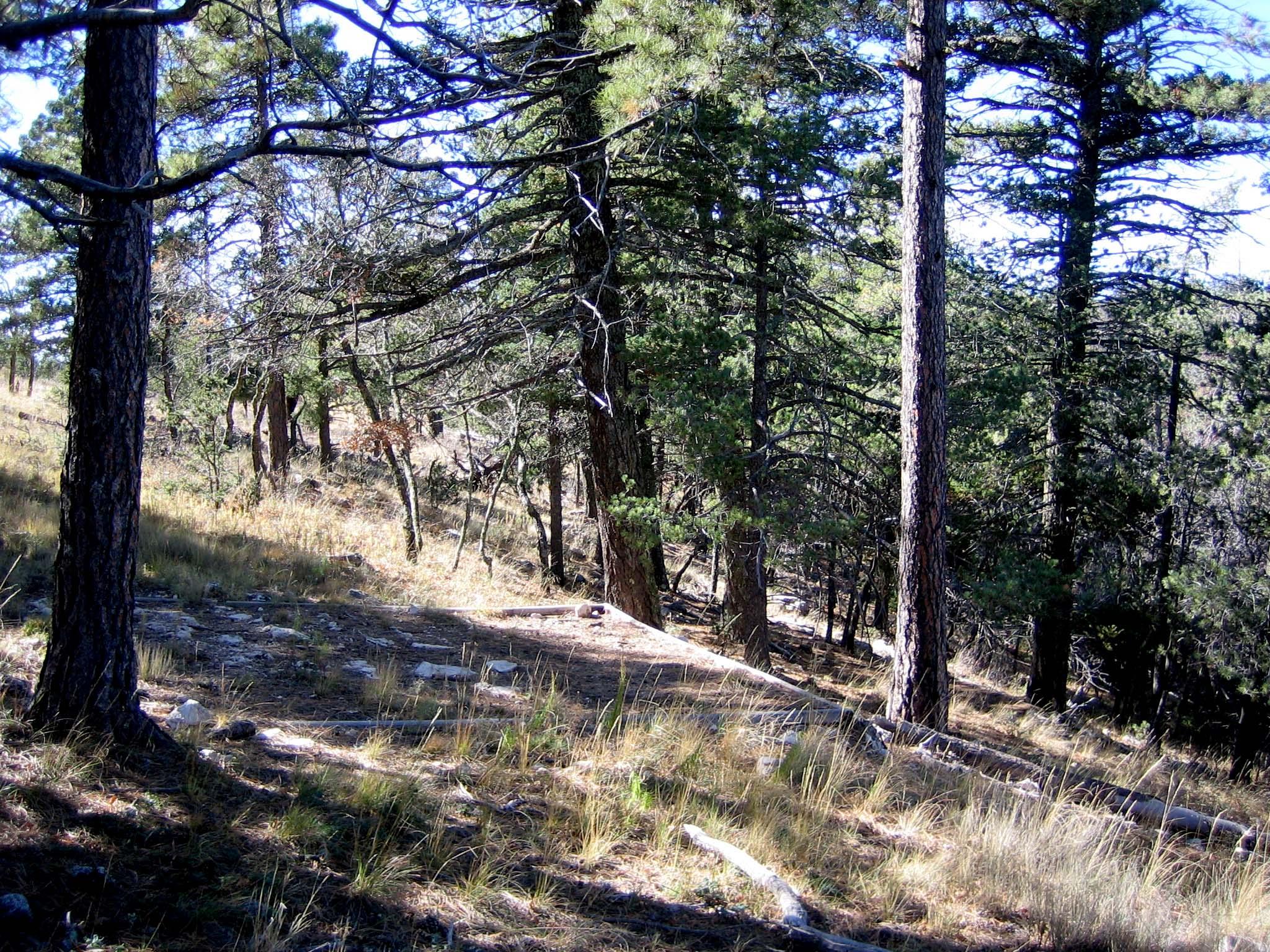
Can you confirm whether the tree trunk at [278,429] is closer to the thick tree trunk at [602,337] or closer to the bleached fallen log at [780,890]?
the thick tree trunk at [602,337]

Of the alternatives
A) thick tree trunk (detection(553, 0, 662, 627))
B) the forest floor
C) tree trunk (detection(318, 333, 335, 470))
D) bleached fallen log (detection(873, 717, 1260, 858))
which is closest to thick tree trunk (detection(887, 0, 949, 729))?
bleached fallen log (detection(873, 717, 1260, 858))

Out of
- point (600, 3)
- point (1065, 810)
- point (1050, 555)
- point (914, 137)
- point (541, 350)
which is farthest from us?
point (1050, 555)

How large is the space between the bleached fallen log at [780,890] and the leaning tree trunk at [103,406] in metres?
2.66

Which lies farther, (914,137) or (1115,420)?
(1115,420)

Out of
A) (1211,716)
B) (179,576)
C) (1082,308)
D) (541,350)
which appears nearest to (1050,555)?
(1082,308)

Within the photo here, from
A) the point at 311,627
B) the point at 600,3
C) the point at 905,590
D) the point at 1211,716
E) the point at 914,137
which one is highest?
the point at 600,3

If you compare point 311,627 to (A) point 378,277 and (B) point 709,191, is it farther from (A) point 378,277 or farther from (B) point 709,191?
(B) point 709,191

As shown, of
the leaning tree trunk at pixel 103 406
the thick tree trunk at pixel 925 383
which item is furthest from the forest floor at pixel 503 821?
the thick tree trunk at pixel 925 383

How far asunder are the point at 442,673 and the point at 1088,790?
4288 mm

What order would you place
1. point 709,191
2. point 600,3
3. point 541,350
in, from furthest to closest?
1. point 541,350
2. point 709,191
3. point 600,3

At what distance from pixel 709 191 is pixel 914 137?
2.74 m

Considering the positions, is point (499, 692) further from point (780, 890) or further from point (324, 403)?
point (324, 403)

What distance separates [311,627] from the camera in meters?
7.23

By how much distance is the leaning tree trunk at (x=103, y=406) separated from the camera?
3811 mm
